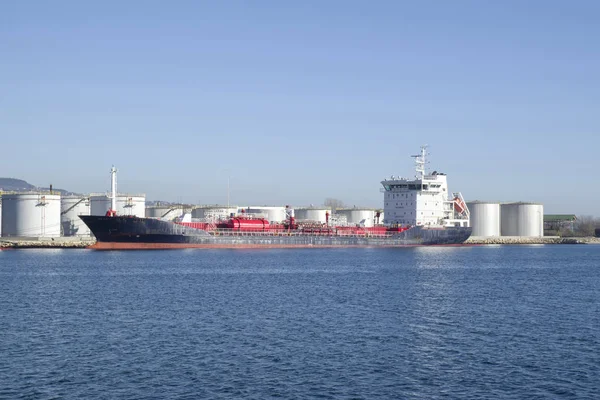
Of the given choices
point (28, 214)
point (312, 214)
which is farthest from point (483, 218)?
point (28, 214)

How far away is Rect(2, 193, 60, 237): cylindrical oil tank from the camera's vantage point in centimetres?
9075

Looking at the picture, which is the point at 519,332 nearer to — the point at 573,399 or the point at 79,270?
the point at 573,399

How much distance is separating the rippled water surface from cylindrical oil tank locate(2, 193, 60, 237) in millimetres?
42358

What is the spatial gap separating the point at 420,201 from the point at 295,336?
72125 mm

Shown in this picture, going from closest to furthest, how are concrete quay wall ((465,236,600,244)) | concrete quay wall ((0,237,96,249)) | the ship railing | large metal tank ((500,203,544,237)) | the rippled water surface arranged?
1. the rippled water surface
2. the ship railing
3. concrete quay wall ((0,237,96,249))
4. concrete quay wall ((465,236,600,244))
5. large metal tank ((500,203,544,237))

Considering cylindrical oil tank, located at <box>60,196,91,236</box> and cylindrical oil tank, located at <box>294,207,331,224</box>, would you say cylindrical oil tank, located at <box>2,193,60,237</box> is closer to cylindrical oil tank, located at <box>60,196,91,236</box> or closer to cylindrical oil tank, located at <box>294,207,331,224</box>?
cylindrical oil tank, located at <box>60,196,91,236</box>

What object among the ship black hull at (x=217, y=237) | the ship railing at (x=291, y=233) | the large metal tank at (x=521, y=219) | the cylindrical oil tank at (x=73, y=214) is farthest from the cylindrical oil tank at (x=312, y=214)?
the cylindrical oil tank at (x=73, y=214)

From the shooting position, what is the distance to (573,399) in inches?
738

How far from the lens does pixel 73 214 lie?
101 metres

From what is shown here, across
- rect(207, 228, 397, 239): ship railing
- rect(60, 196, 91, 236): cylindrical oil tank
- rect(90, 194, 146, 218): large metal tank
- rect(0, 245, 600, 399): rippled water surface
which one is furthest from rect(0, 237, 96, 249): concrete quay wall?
rect(0, 245, 600, 399): rippled water surface

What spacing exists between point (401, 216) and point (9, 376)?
81621 mm

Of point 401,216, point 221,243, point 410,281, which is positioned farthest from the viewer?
point 401,216

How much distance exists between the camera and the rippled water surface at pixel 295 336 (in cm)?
2006

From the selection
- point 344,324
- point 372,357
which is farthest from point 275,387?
point 344,324
